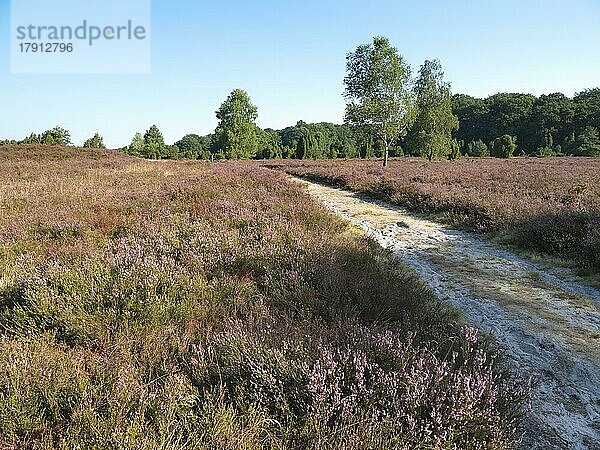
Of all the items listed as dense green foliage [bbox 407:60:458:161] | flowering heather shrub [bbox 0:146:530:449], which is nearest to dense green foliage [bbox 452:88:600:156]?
dense green foliage [bbox 407:60:458:161]

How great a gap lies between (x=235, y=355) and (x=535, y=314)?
3.99 m

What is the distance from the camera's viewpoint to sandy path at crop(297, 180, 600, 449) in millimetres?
2900

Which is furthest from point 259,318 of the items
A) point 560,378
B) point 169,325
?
point 560,378

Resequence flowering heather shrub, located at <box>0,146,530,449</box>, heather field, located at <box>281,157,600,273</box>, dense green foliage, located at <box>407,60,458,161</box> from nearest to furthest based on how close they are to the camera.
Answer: flowering heather shrub, located at <box>0,146,530,449</box> → heather field, located at <box>281,157,600,273</box> → dense green foliage, located at <box>407,60,458,161</box>

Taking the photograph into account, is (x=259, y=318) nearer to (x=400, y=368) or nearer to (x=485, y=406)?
(x=400, y=368)

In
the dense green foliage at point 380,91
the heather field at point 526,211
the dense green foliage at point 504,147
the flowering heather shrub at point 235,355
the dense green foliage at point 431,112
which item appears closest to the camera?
the flowering heather shrub at point 235,355

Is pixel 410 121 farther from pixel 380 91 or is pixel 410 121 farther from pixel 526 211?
pixel 526 211

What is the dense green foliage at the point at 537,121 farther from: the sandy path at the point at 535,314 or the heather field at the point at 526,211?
the sandy path at the point at 535,314

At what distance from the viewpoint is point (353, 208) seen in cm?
1388

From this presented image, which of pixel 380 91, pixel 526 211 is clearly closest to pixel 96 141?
pixel 380 91

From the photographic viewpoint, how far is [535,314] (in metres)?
4.88

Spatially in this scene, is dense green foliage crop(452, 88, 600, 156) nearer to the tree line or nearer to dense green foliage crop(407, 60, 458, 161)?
the tree line

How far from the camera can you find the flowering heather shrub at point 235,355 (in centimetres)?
218

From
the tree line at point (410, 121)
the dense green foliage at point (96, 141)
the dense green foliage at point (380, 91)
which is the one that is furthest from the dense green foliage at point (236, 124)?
the dense green foliage at point (96, 141)
